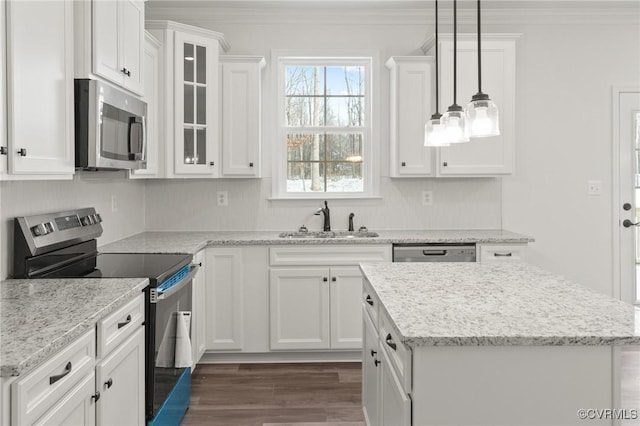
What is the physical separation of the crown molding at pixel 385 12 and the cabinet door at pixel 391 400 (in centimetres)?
305

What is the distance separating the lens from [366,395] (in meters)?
2.57

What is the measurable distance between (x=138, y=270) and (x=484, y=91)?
2758mm

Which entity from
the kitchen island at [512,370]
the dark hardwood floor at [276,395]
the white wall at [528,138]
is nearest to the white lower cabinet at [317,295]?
the dark hardwood floor at [276,395]

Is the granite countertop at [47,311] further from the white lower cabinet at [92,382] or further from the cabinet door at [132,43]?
the cabinet door at [132,43]

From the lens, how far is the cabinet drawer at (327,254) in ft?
12.3

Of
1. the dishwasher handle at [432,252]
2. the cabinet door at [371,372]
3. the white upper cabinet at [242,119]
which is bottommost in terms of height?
the cabinet door at [371,372]

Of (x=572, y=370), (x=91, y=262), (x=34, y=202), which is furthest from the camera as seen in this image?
(x=91, y=262)

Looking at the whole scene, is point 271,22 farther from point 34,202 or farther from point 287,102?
point 34,202

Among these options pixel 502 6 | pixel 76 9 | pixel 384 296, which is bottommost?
pixel 384 296

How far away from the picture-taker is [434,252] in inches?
147

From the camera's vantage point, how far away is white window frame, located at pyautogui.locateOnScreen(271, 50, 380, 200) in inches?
168

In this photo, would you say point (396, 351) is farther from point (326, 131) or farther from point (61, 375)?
point (326, 131)

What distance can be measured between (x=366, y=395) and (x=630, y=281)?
298 cm

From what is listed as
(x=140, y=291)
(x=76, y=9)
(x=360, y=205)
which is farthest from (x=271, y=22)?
(x=140, y=291)
